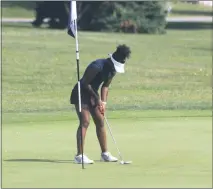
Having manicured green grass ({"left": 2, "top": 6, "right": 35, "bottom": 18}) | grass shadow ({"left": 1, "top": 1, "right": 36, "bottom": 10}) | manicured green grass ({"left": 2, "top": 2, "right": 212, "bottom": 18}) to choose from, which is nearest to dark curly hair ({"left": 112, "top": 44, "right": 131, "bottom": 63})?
manicured green grass ({"left": 2, "top": 2, "right": 212, "bottom": 18})

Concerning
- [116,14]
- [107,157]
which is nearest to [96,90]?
[107,157]

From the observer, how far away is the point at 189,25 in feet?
216

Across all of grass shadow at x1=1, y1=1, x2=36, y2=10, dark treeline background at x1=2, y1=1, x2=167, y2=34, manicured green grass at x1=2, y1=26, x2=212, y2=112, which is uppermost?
manicured green grass at x1=2, y1=26, x2=212, y2=112

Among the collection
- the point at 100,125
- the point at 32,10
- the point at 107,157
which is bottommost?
the point at 32,10

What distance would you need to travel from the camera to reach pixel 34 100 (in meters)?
23.8

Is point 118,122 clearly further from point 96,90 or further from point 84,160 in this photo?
point 84,160

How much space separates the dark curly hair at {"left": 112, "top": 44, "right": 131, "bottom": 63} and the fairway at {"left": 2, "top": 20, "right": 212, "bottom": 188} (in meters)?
1.34

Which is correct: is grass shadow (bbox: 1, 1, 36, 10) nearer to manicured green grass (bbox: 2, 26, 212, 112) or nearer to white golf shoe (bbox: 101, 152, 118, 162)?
manicured green grass (bbox: 2, 26, 212, 112)

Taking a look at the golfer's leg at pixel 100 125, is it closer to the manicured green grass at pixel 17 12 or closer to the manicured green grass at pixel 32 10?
the manicured green grass at pixel 32 10

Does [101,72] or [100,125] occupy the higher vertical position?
[101,72]

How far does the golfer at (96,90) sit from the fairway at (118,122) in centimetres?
26

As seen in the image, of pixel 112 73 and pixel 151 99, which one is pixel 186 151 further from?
pixel 151 99

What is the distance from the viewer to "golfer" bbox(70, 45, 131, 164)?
11523 millimetres

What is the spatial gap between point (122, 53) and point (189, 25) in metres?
54.9
